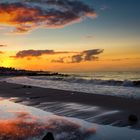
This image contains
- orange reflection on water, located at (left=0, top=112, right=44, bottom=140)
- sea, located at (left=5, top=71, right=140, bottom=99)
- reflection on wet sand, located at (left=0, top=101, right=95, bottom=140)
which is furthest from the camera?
sea, located at (left=5, top=71, right=140, bottom=99)

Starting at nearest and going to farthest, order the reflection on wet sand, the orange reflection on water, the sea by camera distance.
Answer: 1. the reflection on wet sand
2. the orange reflection on water
3. the sea

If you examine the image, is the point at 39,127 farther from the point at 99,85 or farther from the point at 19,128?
the point at 99,85

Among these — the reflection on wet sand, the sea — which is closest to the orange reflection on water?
the reflection on wet sand

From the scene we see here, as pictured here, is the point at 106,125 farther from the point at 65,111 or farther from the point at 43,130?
the point at 65,111

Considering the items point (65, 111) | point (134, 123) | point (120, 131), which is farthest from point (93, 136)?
point (65, 111)

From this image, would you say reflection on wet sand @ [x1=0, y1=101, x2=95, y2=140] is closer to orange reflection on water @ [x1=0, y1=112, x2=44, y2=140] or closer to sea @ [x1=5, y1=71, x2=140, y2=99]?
orange reflection on water @ [x1=0, y1=112, x2=44, y2=140]

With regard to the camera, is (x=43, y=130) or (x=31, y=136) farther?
(x=43, y=130)

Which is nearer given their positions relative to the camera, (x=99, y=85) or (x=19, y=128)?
(x=19, y=128)

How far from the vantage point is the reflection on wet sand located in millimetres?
9555

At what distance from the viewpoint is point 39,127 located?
429 inches

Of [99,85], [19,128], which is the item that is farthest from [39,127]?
[99,85]

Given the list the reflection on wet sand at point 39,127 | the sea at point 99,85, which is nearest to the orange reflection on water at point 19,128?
the reflection on wet sand at point 39,127

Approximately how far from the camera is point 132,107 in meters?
15.9

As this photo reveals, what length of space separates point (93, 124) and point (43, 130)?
81.9 inches
